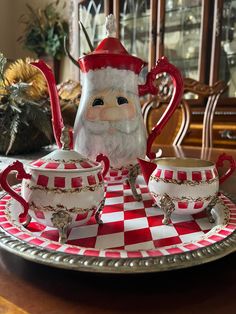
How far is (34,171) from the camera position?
1.03ft

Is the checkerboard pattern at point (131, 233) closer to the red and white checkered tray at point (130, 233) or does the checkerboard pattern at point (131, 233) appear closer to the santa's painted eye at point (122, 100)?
the red and white checkered tray at point (130, 233)

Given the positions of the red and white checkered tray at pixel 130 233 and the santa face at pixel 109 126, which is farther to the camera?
the santa face at pixel 109 126

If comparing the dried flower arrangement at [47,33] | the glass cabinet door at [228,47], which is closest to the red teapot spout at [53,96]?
the glass cabinet door at [228,47]

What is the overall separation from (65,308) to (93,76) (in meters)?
0.33

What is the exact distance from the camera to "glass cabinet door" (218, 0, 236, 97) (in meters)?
1.53

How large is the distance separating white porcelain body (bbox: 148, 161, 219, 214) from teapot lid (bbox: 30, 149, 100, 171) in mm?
81

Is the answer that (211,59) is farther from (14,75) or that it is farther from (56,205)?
(56,205)

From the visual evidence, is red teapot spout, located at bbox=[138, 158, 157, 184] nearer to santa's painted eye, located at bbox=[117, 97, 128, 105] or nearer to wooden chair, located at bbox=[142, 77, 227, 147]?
santa's painted eye, located at bbox=[117, 97, 128, 105]

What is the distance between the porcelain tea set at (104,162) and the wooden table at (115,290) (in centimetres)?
5

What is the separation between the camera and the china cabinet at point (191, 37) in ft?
5.07

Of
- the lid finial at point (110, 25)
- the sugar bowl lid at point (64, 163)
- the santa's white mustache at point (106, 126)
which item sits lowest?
the sugar bowl lid at point (64, 163)

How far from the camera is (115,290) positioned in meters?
0.24

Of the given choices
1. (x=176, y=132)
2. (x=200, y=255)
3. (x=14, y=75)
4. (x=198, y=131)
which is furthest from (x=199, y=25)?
(x=200, y=255)

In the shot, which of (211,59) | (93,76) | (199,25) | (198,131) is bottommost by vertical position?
(198,131)
